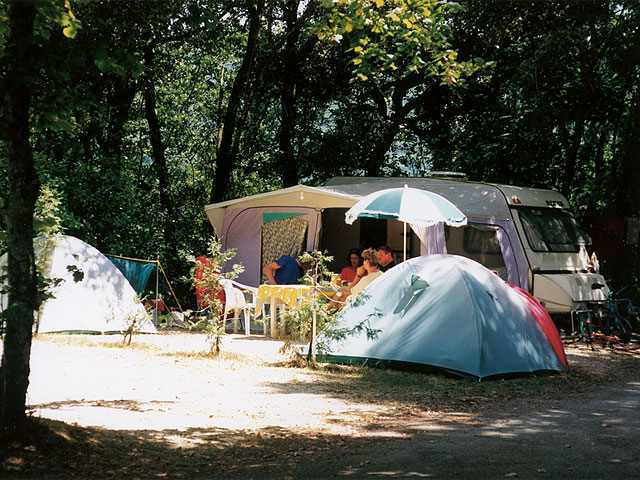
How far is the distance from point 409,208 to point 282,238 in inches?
158

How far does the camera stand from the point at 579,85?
15.3 meters

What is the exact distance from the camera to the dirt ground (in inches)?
180

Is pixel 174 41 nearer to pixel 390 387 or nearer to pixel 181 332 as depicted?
pixel 181 332

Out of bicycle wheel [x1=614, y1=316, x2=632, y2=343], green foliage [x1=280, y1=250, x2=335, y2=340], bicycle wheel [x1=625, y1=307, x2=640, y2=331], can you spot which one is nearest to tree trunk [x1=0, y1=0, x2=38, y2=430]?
green foliage [x1=280, y1=250, x2=335, y2=340]

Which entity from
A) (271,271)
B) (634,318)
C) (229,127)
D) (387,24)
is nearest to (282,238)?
(271,271)

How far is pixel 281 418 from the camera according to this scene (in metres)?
6.08

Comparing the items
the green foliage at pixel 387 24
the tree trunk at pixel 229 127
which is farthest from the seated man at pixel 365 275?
the tree trunk at pixel 229 127

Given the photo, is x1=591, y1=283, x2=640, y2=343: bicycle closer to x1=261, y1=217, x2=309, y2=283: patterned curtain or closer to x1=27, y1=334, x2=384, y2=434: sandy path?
x1=261, y1=217, x2=309, y2=283: patterned curtain

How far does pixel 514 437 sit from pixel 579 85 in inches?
436

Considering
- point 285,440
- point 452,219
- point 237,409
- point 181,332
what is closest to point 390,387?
point 237,409

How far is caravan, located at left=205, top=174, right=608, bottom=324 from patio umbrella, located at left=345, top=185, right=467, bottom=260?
175 centimetres

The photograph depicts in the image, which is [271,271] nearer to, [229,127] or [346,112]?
[229,127]

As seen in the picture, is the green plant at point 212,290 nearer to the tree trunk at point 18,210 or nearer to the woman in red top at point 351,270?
the woman in red top at point 351,270

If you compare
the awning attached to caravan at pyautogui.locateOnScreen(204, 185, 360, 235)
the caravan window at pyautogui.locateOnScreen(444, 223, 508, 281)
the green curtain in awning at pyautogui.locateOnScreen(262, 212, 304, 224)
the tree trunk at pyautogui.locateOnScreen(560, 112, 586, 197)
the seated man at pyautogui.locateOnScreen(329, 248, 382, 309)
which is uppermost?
the tree trunk at pyautogui.locateOnScreen(560, 112, 586, 197)
